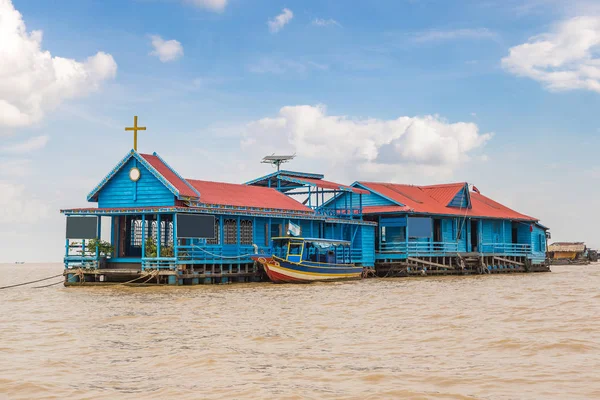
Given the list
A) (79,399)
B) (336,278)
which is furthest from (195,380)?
(336,278)

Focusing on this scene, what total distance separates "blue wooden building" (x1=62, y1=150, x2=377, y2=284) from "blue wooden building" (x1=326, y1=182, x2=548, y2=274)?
7.54 meters

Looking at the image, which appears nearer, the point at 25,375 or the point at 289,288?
the point at 25,375

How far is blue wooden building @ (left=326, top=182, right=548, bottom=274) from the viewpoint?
137ft

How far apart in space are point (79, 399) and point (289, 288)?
2023 cm

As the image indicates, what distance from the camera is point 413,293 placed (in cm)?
2594

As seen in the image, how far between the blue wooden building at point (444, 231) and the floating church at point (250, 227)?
0.26 feet

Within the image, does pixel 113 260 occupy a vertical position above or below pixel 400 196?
below

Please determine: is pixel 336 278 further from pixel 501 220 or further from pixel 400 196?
pixel 501 220

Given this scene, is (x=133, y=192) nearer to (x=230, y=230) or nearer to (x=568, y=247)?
(x=230, y=230)

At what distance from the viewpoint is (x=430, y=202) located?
150ft

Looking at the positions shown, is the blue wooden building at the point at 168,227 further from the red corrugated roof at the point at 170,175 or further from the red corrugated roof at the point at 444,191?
the red corrugated roof at the point at 444,191

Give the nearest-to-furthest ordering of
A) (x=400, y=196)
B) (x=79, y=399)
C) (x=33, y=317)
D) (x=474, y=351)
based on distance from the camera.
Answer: (x=79, y=399)
(x=474, y=351)
(x=33, y=317)
(x=400, y=196)

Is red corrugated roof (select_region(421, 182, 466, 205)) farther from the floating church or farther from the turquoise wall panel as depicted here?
the turquoise wall panel

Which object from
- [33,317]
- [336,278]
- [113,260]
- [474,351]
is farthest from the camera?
[336,278]
